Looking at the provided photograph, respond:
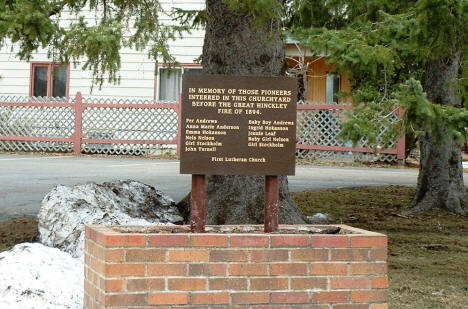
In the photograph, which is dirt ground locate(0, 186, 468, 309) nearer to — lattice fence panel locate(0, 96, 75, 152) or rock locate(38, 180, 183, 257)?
rock locate(38, 180, 183, 257)

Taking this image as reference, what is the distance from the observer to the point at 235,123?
5.32 m

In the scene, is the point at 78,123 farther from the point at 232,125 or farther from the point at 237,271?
the point at 237,271

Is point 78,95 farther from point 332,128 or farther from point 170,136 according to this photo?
point 332,128

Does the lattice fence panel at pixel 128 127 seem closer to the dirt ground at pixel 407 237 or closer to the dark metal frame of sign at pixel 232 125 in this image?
the dirt ground at pixel 407 237

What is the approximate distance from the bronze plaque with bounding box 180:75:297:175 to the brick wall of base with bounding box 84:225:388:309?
560 millimetres

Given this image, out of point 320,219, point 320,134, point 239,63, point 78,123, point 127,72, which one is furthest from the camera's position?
point 127,72

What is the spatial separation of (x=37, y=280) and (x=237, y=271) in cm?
154

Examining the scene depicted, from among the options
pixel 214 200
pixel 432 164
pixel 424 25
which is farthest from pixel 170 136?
pixel 424 25

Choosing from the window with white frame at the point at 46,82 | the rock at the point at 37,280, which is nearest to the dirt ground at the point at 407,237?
the rock at the point at 37,280

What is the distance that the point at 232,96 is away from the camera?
534cm

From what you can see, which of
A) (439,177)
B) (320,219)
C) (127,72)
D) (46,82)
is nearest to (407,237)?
(320,219)

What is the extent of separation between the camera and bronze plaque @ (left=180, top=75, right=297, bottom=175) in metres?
5.31

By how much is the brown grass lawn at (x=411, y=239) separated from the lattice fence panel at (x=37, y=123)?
12.1 metres

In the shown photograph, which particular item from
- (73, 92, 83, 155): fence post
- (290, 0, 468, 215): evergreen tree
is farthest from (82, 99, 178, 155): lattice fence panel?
(290, 0, 468, 215): evergreen tree
